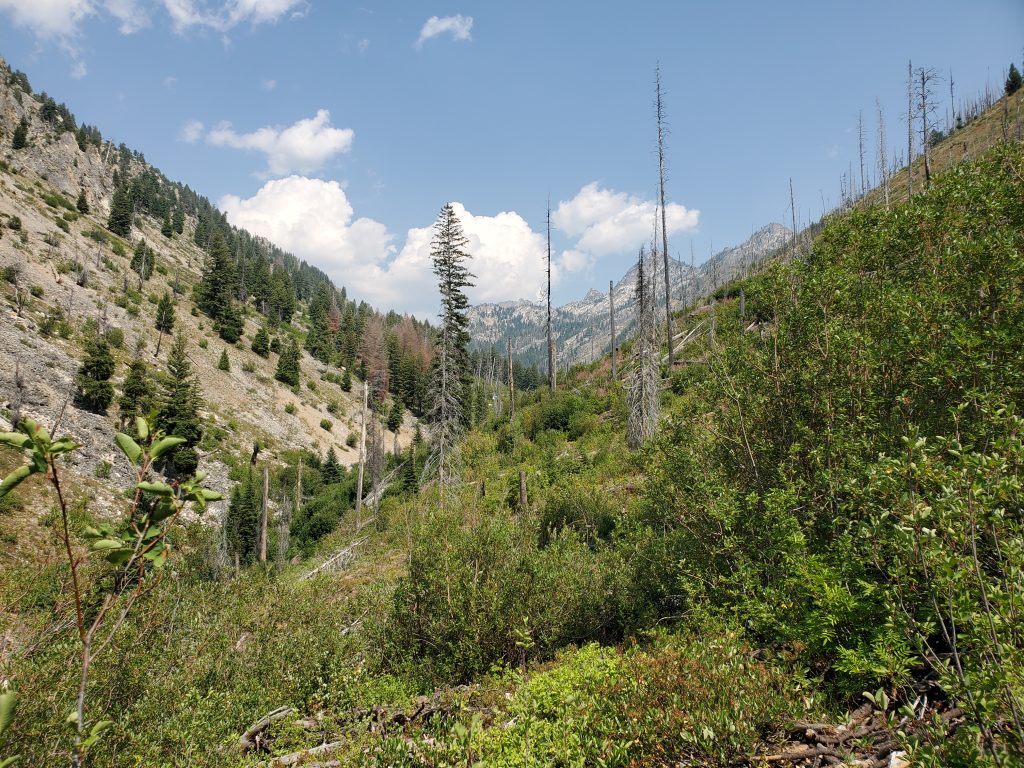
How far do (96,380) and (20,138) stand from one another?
Answer: 230 ft

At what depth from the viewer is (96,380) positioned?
3291 centimetres

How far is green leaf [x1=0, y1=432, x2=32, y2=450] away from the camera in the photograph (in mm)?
1328

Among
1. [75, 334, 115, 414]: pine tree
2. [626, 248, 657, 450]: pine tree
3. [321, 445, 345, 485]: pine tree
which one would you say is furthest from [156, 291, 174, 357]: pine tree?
[626, 248, 657, 450]: pine tree

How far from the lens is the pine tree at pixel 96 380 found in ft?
107

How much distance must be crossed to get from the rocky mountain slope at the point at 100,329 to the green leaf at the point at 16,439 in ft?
92.8

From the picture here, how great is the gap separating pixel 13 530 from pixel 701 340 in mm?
28355

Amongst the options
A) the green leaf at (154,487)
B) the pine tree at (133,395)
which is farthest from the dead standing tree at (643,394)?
the pine tree at (133,395)

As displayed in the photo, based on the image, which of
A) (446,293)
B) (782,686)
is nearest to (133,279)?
(446,293)

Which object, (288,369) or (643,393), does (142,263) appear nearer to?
(288,369)

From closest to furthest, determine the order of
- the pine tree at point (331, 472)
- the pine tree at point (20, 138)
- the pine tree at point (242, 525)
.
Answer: the pine tree at point (242, 525) < the pine tree at point (331, 472) < the pine tree at point (20, 138)

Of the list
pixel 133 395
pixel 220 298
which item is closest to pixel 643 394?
pixel 133 395

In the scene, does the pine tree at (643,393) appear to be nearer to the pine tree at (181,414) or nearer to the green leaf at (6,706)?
the green leaf at (6,706)

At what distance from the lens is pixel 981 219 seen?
18.9 ft

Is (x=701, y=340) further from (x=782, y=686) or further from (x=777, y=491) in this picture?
(x=782, y=686)
